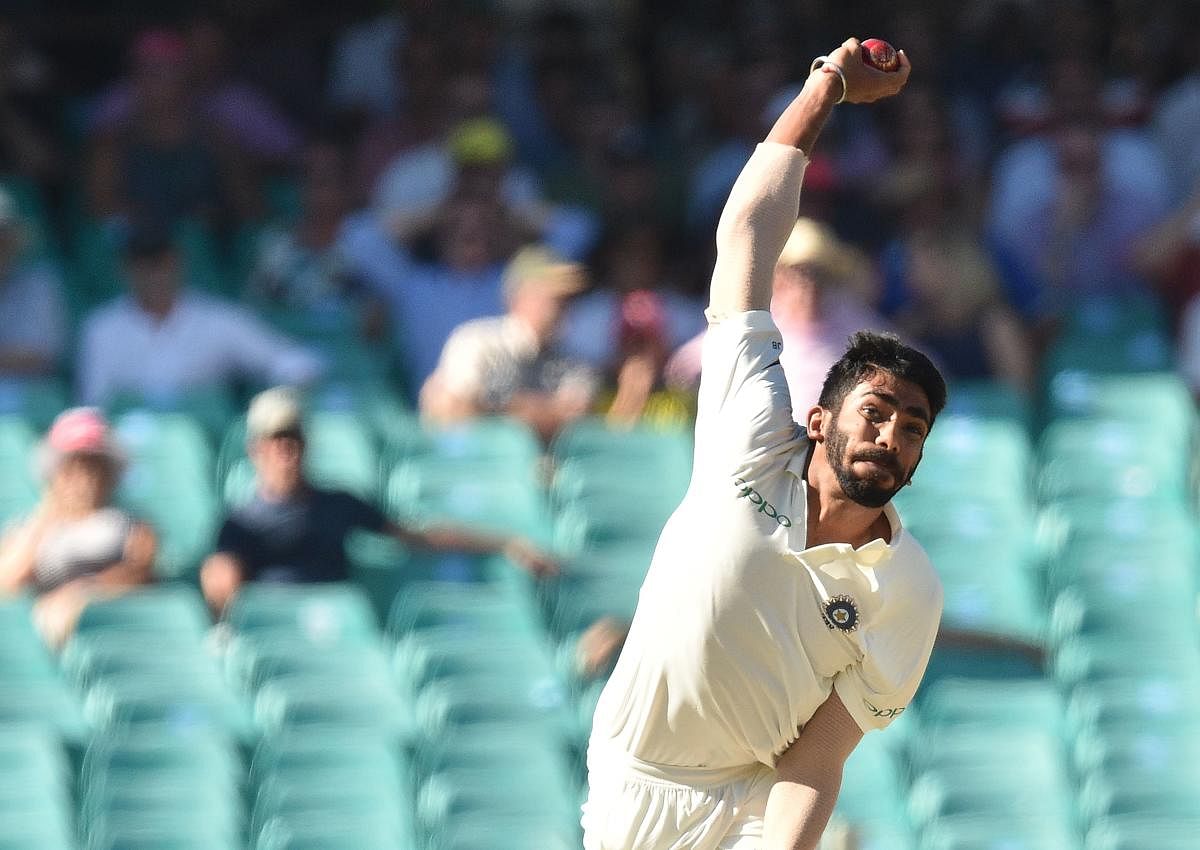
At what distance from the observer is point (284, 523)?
7.18 meters

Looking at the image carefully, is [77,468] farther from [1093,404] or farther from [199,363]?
[1093,404]

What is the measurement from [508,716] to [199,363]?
7.69 feet

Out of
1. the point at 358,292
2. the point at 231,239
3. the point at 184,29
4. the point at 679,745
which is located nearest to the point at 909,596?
the point at 679,745

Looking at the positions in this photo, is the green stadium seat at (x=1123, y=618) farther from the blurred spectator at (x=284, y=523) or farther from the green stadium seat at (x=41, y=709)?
the green stadium seat at (x=41, y=709)

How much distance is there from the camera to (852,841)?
495 cm

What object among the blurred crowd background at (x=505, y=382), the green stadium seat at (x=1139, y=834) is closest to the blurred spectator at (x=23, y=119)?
the blurred crowd background at (x=505, y=382)

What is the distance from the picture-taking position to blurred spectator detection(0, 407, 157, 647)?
7.08 metres

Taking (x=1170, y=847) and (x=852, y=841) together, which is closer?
(x=852, y=841)

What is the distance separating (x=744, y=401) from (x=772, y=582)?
0.32m

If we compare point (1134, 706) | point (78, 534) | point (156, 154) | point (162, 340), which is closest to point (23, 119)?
point (156, 154)

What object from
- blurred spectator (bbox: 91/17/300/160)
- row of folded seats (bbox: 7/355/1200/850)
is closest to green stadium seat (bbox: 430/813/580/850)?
row of folded seats (bbox: 7/355/1200/850)

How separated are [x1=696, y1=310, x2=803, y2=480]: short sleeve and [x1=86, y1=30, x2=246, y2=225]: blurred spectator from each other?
577 cm

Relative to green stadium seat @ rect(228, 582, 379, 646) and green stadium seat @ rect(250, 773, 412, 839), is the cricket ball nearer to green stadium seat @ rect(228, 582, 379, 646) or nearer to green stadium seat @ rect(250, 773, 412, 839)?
green stadium seat @ rect(250, 773, 412, 839)

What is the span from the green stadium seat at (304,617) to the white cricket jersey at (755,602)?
3000mm
